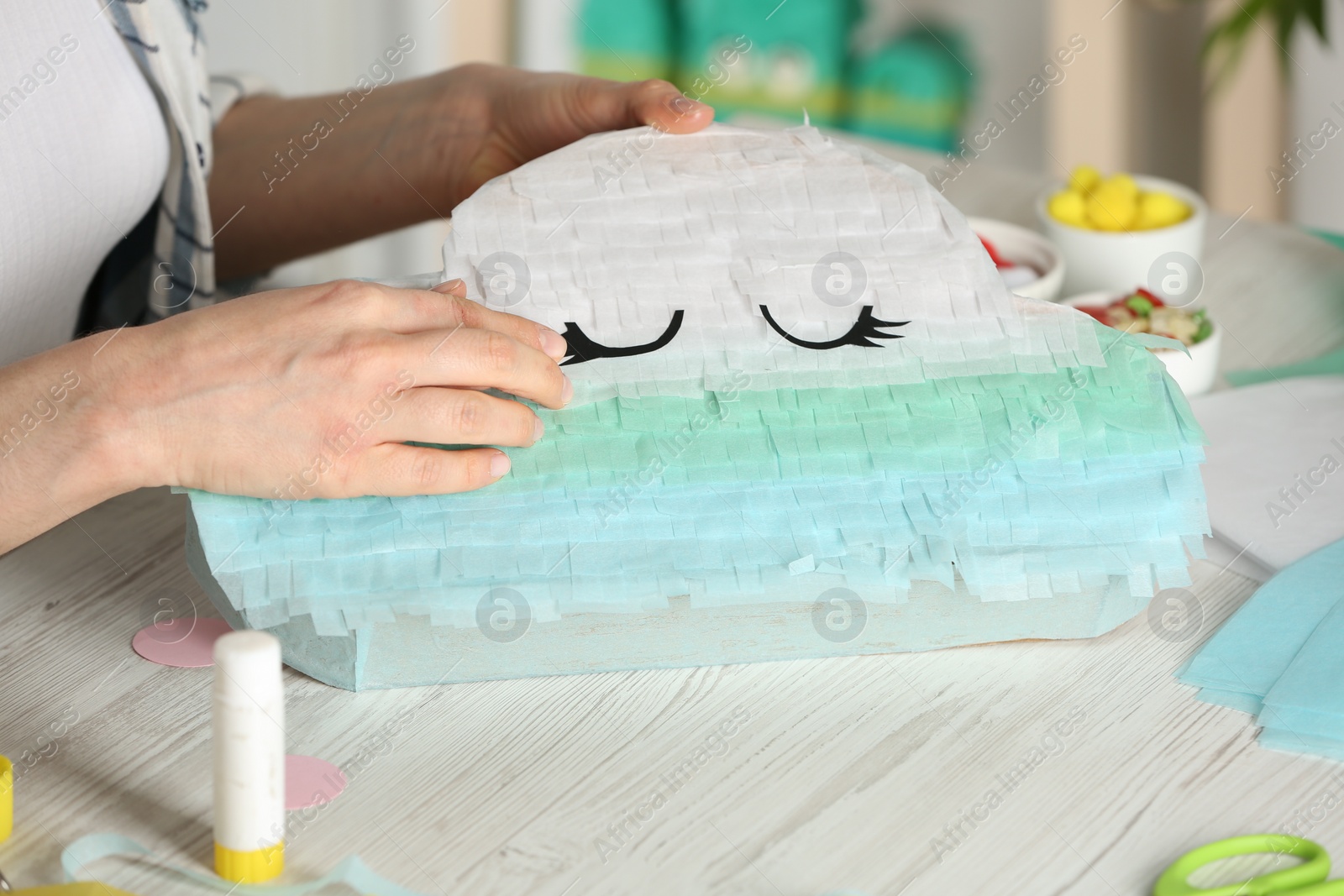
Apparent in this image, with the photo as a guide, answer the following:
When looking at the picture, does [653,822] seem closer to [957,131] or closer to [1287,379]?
[1287,379]

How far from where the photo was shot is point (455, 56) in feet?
5.76

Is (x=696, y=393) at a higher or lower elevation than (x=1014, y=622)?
higher

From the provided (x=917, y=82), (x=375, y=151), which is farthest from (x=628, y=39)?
(x=375, y=151)

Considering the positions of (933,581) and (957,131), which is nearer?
(933,581)

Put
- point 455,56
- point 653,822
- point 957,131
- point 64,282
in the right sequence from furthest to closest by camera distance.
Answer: point 957,131 < point 455,56 < point 64,282 < point 653,822

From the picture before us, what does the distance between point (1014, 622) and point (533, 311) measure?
28cm

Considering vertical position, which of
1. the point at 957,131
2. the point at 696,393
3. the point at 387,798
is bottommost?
the point at 957,131

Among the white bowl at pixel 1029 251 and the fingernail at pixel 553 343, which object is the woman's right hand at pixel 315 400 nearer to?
the fingernail at pixel 553 343

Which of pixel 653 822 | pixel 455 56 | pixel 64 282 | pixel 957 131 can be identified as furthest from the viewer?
pixel 957 131

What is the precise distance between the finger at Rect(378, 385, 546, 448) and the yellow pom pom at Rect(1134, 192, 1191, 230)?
1.91 ft

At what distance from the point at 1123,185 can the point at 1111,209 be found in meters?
0.02

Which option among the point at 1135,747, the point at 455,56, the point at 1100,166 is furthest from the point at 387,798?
the point at 1100,166

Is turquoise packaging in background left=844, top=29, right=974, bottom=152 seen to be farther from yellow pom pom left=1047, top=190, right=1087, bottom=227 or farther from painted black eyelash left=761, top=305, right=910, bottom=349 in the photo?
painted black eyelash left=761, top=305, right=910, bottom=349

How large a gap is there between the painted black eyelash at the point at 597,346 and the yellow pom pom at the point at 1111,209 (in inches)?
19.3
